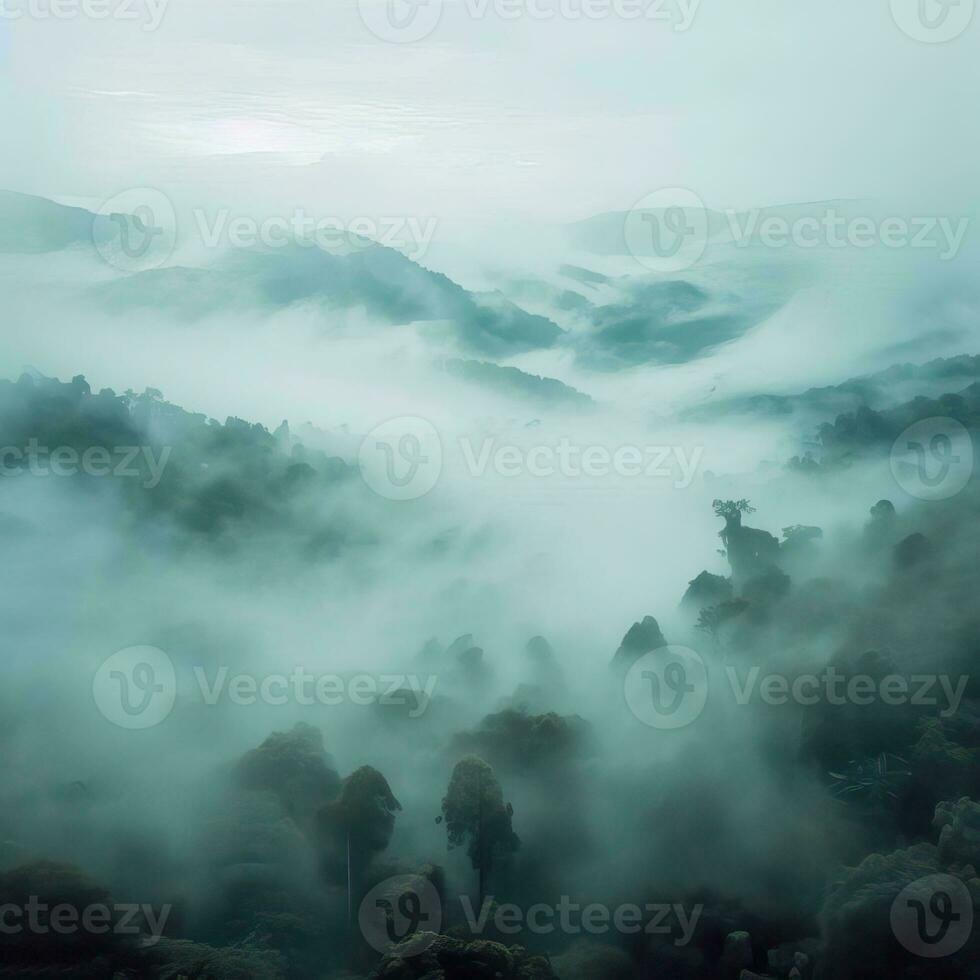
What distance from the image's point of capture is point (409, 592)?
473ft

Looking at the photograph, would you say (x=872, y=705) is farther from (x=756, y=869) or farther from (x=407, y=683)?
(x=407, y=683)

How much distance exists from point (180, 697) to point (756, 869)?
51.5 meters

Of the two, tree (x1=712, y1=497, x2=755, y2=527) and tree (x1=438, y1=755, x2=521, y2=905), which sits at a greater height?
tree (x1=712, y1=497, x2=755, y2=527)

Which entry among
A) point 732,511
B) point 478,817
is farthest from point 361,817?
point 732,511

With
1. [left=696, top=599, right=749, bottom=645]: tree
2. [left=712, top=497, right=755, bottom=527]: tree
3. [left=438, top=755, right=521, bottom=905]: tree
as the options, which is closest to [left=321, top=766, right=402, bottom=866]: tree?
[left=438, top=755, right=521, bottom=905]: tree

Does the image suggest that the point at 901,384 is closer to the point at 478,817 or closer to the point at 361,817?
the point at 478,817

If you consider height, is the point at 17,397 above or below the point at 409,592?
above

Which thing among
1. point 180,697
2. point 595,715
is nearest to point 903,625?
point 595,715

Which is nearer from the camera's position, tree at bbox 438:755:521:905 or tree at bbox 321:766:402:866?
tree at bbox 438:755:521:905

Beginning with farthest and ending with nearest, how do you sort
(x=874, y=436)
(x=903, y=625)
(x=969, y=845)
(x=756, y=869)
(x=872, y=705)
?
(x=874, y=436), (x=903, y=625), (x=872, y=705), (x=756, y=869), (x=969, y=845)

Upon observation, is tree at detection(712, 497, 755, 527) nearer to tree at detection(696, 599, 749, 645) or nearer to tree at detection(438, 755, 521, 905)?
tree at detection(696, 599, 749, 645)

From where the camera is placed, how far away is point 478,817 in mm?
53719

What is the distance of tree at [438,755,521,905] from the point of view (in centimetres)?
5378

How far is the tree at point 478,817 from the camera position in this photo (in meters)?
53.8
